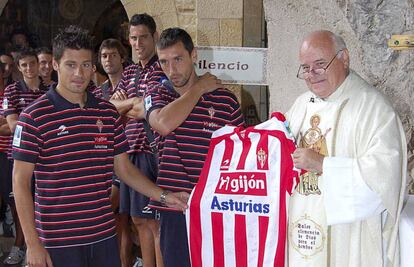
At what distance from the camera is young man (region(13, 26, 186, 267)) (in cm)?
238

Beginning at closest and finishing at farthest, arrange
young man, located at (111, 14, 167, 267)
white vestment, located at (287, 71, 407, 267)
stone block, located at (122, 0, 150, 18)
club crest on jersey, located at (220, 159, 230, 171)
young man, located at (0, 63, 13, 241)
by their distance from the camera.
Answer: white vestment, located at (287, 71, 407, 267) < club crest on jersey, located at (220, 159, 230, 171) < young man, located at (111, 14, 167, 267) < young man, located at (0, 63, 13, 241) < stone block, located at (122, 0, 150, 18)

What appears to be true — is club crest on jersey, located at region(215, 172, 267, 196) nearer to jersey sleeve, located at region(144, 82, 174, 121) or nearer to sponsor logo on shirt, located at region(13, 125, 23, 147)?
jersey sleeve, located at region(144, 82, 174, 121)

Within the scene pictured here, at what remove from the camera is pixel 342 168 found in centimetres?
217

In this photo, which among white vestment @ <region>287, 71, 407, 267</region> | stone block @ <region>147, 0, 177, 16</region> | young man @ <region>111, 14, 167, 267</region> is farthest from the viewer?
stone block @ <region>147, 0, 177, 16</region>

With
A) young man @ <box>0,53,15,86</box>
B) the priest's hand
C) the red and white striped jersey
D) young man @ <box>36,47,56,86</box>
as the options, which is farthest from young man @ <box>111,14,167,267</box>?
young man @ <box>0,53,15,86</box>

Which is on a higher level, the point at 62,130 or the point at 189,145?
the point at 62,130

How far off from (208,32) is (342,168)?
294 cm

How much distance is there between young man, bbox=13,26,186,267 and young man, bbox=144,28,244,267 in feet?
1.17

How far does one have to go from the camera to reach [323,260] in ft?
7.70

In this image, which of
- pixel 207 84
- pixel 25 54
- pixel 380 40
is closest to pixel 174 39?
pixel 207 84

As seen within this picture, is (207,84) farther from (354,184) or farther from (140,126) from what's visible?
(354,184)

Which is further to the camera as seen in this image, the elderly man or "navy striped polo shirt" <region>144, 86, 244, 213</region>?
"navy striped polo shirt" <region>144, 86, 244, 213</region>

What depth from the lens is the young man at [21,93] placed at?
4.61 metres

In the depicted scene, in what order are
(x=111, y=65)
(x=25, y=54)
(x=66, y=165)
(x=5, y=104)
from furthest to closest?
(x=25, y=54) < (x=5, y=104) < (x=111, y=65) < (x=66, y=165)
